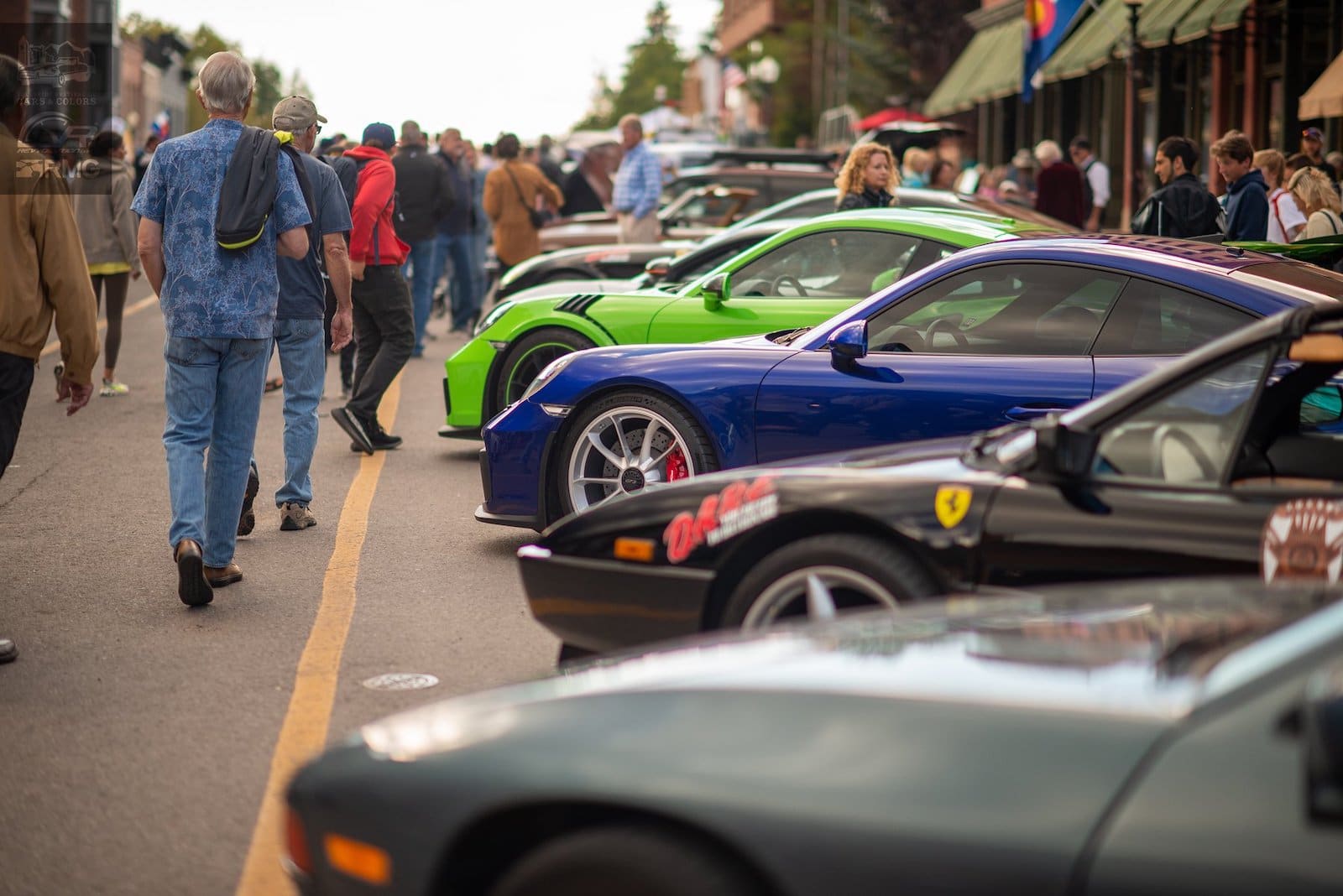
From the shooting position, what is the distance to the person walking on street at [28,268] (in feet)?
18.8

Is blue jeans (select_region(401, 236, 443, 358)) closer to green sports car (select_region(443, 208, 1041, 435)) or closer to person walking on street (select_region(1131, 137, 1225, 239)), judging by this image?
green sports car (select_region(443, 208, 1041, 435))

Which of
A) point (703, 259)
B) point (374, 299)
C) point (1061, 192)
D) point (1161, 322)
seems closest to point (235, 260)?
point (1161, 322)

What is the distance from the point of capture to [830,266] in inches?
340

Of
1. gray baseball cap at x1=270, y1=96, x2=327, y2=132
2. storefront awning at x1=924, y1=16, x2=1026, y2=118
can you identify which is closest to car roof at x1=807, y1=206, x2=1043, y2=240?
gray baseball cap at x1=270, y1=96, x2=327, y2=132

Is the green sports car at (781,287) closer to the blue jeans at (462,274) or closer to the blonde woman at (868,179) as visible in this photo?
the blonde woman at (868,179)

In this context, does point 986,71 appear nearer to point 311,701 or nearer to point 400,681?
point 400,681

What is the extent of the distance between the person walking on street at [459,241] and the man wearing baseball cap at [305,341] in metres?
8.17

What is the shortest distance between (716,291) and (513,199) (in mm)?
9466

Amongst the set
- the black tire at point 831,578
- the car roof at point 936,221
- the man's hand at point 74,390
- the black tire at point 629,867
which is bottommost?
the black tire at point 629,867

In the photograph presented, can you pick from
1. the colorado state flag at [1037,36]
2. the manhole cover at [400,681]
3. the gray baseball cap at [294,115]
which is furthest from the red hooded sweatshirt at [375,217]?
the colorado state flag at [1037,36]

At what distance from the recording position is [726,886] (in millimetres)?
2449

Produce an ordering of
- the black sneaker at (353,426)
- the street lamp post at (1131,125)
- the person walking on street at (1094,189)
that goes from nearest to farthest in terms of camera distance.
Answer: the black sneaker at (353,426), the street lamp post at (1131,125), the person walking on street at (1094,189)

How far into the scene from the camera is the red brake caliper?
6738 mm

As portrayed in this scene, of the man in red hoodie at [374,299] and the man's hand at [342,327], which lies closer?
the man's hand at [342,327]
